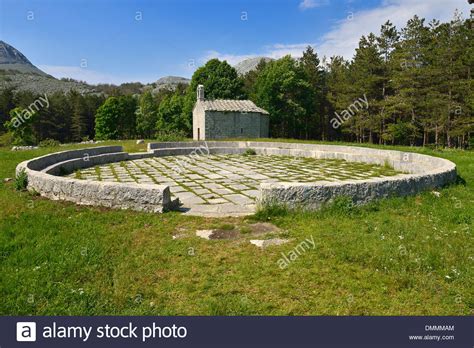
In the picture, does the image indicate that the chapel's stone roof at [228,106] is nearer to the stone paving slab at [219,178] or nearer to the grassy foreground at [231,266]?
the stone paving slab at [219,178]

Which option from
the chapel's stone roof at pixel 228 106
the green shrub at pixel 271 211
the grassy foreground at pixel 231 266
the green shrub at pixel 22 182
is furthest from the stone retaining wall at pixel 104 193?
the chapel's stone roof at pixel 228 106

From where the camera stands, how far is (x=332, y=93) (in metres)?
50.4

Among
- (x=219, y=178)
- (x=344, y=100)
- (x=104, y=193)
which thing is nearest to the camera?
Answer: (x=104, y=193)

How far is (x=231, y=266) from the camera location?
12.9 ft

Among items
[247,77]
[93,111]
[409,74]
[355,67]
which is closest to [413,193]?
[409,74]

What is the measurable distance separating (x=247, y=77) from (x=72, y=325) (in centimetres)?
6422

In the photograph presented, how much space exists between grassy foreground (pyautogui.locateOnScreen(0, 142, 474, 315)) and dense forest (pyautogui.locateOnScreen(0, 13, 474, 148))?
20054mm

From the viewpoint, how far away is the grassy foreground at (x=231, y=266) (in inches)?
125

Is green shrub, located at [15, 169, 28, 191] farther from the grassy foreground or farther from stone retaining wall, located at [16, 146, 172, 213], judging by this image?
the grassy foreground

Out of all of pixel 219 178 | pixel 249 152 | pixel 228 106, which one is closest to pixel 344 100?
pixel 228 106

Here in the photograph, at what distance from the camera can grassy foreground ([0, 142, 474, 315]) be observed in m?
3.19

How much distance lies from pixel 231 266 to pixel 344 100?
4272cm

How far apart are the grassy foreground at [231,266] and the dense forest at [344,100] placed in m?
20.1

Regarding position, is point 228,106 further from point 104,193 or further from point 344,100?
point 104,193
